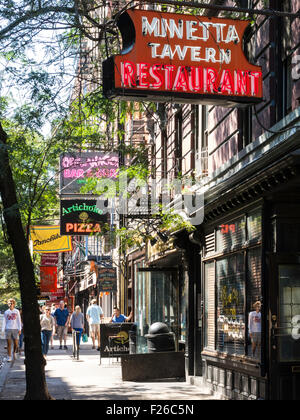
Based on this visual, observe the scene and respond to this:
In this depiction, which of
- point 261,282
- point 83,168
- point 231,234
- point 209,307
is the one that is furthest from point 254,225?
point 83,168

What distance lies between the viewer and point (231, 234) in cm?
1508

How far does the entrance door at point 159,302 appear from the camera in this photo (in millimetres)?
21625

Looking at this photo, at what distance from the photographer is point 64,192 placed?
85.9 ft

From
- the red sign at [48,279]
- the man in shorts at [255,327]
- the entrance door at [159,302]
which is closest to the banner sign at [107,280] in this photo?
the entrance door at [159,302]

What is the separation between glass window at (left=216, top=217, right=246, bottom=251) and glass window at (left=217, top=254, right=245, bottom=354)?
0.27m

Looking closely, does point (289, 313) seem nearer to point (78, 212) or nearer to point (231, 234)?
point (231, 234)

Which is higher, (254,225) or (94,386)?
(254,225)

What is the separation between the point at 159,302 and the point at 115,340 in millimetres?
1739

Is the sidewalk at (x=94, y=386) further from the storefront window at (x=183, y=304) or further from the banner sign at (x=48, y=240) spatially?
the banner sign at (x=48, y=240)

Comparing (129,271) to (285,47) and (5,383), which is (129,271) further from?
(285,47)

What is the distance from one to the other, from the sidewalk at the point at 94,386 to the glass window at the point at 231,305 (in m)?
1.25

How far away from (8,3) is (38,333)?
5589mm

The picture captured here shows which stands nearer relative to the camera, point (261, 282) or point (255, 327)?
point (261, 282)

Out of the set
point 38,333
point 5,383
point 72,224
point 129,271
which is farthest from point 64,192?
point 38,333
